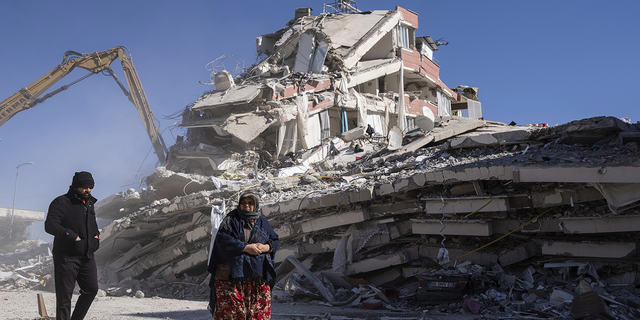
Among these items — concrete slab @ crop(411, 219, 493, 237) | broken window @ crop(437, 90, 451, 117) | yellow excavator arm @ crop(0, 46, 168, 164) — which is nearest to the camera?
concrete slab @ crop(411, 219, 493, 237)

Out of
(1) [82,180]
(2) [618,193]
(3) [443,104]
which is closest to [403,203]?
(2) [618,193]

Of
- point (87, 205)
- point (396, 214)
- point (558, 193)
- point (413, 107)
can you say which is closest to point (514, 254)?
point (558, 193)

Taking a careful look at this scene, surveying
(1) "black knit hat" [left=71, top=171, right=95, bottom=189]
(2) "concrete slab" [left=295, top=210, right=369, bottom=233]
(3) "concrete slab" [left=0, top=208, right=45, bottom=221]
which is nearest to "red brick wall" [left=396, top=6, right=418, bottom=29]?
(2) "concrete slab" [left=295, top=210, right=369, bottom=233]

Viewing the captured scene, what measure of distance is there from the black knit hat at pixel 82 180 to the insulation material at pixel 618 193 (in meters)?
5.62

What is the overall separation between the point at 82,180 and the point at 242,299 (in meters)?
1.83

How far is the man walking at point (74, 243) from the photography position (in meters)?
3.85

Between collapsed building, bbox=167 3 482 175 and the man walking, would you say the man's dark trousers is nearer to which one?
the man walking

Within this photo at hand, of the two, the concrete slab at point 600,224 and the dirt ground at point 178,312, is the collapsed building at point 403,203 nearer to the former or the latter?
the concrete slab at point 600,224

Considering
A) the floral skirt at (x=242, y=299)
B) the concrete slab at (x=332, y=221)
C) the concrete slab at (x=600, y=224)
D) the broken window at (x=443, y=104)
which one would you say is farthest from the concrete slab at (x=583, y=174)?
the broken window at (x=443, y=104)

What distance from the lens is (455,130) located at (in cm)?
1157

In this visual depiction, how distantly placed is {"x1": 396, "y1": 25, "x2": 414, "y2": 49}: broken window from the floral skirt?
1839cm

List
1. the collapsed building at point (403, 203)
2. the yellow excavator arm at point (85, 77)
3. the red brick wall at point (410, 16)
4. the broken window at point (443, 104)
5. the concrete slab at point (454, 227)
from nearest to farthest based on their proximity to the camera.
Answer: the collapsed building at point (403, 203)
the concrete slab at point (454, 227)
the yellow excavator arm at point (85, 77)
the red brick wall at point (410, 16)
the broken window at point (443, 104)

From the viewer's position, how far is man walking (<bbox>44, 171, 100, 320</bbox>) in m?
3.85

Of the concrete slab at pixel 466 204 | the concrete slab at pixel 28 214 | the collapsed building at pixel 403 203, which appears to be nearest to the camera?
the collapsed building at pixel 403 203
